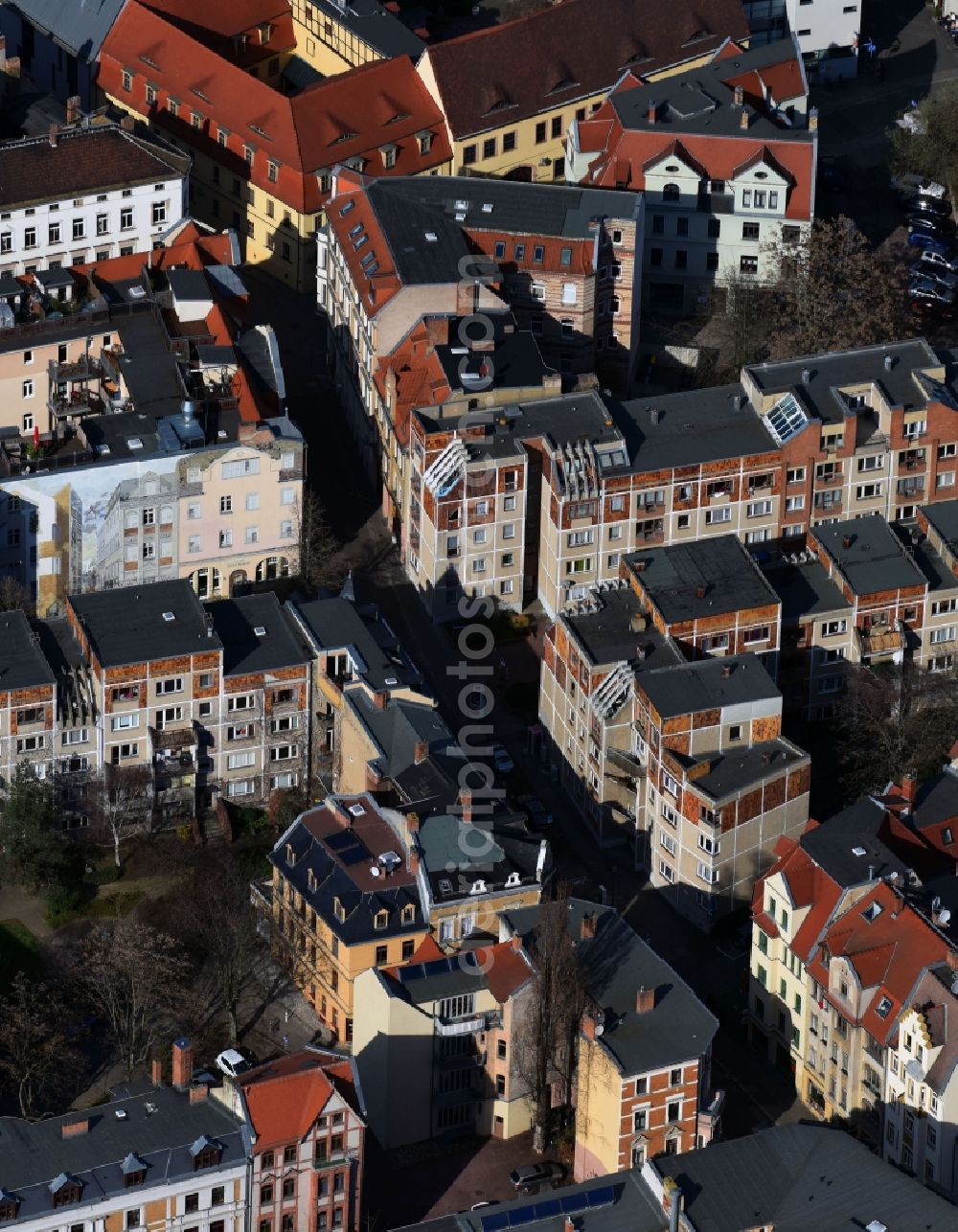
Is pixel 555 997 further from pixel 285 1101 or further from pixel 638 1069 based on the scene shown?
pixel 285 1101

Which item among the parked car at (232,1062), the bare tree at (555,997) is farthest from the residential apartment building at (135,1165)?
the bare tree at (555,997)

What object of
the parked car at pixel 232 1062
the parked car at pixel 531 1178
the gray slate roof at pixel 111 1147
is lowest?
the parked car at pixel 531 1178

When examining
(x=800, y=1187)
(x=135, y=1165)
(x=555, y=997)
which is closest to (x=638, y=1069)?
(x=555, y=997)

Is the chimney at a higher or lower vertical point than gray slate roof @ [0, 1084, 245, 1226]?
higher

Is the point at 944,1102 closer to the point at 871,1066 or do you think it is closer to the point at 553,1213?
the point at 871,1066

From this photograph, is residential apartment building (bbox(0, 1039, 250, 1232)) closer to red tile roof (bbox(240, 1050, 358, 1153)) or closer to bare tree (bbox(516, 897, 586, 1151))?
red tile roof (bbox(240, 1050, 358, 1153))

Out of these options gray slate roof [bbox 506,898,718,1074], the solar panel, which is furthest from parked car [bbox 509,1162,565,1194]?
the solar panel

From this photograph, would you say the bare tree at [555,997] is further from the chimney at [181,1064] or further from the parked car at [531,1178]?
the chimney at [181,1064]
